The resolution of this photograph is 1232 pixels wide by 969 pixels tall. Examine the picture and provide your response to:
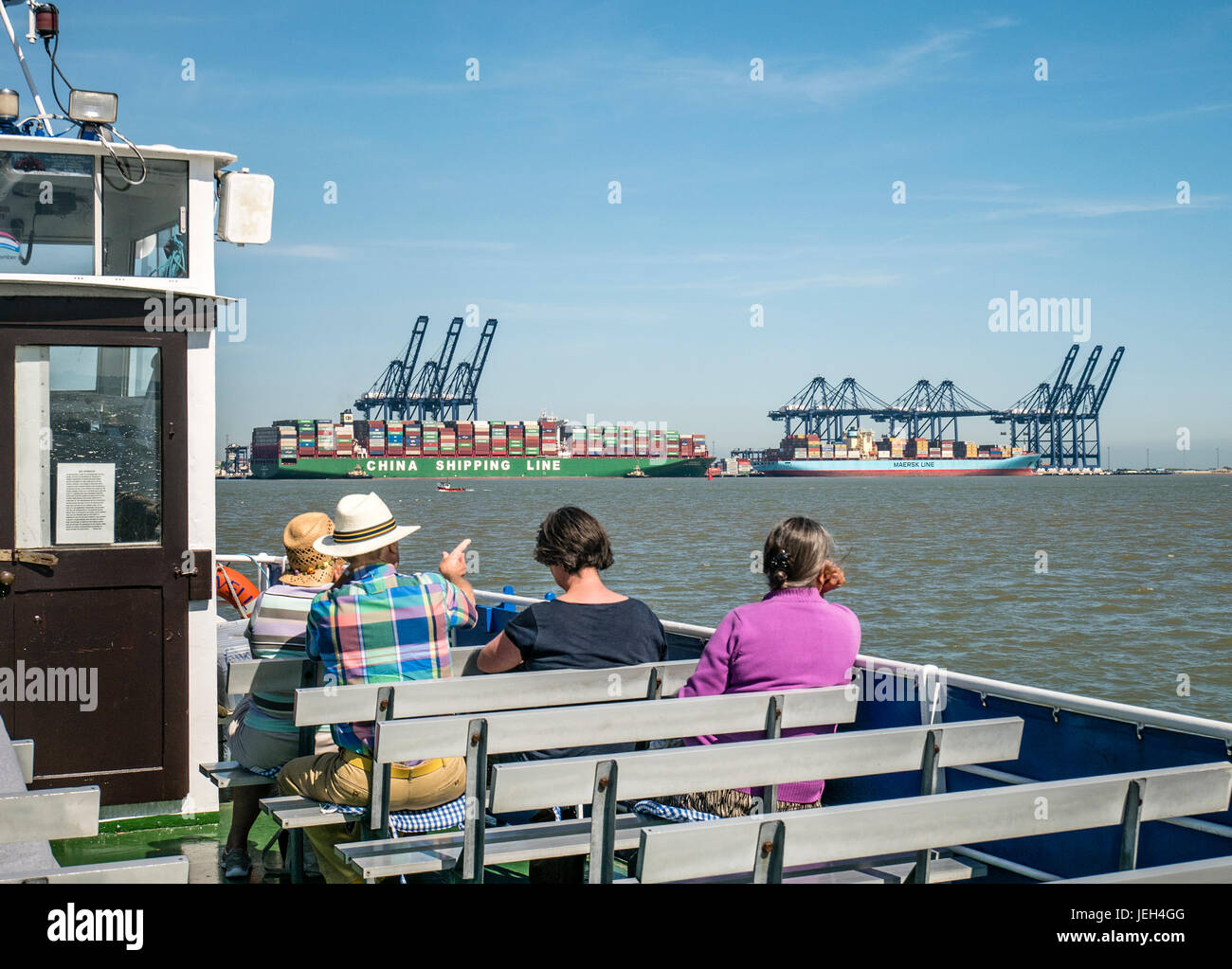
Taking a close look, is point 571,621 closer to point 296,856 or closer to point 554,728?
point 554,728

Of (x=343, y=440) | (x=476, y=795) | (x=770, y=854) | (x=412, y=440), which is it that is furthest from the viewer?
(x=412, y=440)

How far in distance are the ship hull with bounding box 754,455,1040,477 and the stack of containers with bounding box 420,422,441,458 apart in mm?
37525

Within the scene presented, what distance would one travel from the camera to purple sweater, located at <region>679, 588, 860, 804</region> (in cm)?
297

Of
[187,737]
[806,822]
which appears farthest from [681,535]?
[806,822]

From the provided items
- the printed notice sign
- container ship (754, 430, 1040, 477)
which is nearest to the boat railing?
the printed notice sign

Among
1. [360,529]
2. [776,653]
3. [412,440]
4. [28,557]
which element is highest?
[412,440]

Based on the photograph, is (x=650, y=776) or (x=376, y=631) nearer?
(x=650, y=776)

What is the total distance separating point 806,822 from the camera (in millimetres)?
1930

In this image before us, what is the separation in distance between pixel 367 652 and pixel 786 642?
109cm

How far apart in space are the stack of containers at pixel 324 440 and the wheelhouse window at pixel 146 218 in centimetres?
10346

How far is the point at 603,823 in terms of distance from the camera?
2230mm

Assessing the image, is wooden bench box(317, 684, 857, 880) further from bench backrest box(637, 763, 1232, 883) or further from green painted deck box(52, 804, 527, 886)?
green painted deck box(52, 804, 527, 886)

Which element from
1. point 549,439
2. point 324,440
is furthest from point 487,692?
point 549,439
